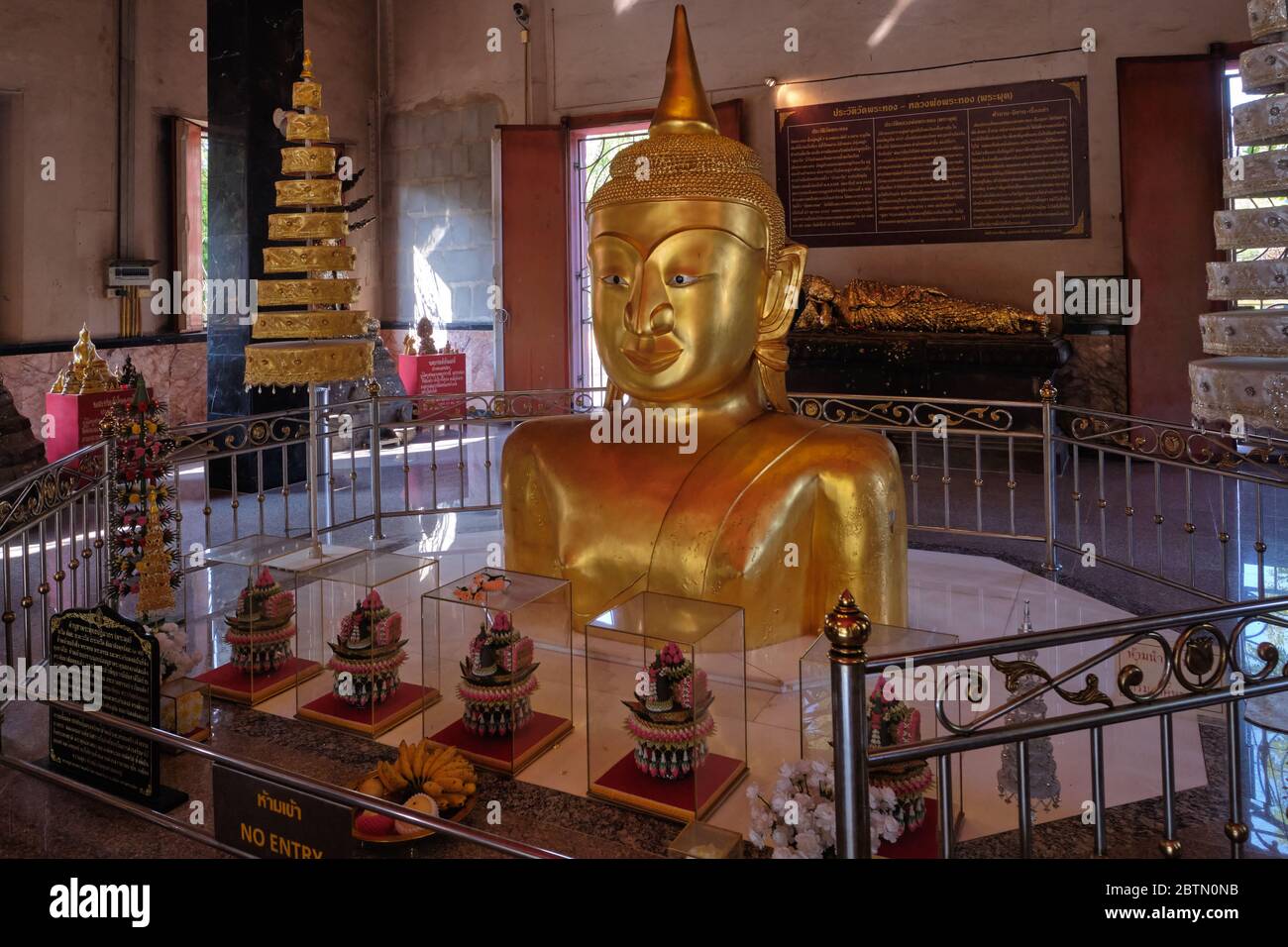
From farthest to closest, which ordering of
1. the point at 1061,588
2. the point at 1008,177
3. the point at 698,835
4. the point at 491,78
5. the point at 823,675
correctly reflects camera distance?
the point at 491,78 → the point at 1008,177 → the point at 1061,588 → the point at 823,675 → the point at 698,835

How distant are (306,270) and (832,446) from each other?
10.3 ft

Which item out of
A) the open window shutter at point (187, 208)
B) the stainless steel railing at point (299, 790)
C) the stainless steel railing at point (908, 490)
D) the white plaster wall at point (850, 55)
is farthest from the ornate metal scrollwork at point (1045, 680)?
the open window shutter at point (187, 208)

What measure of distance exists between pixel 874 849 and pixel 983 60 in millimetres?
7963

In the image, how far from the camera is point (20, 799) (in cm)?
294

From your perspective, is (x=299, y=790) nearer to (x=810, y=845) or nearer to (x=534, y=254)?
(x=810, y=845)

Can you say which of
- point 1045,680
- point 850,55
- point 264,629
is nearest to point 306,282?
point 264,629

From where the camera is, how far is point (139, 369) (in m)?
9.64

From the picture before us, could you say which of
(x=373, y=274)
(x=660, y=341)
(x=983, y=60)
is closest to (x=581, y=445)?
(x=660, y=341)

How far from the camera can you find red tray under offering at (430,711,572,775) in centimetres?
317

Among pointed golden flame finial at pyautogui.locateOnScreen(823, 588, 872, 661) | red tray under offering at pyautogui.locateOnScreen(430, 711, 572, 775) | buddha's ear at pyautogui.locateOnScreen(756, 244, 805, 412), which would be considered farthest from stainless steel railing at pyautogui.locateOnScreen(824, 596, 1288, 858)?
buddha's ear at pyautogui.locateOnScreen(756, 244, 805, 412)

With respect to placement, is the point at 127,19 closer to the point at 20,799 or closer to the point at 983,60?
the point at 983,60

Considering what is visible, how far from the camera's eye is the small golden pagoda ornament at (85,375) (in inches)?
308

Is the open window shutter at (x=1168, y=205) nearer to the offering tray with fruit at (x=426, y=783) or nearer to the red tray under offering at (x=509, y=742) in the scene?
the red tray under offering at (x=509, y=742)

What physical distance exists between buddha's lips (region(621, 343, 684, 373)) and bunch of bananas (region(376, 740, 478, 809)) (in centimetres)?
176
